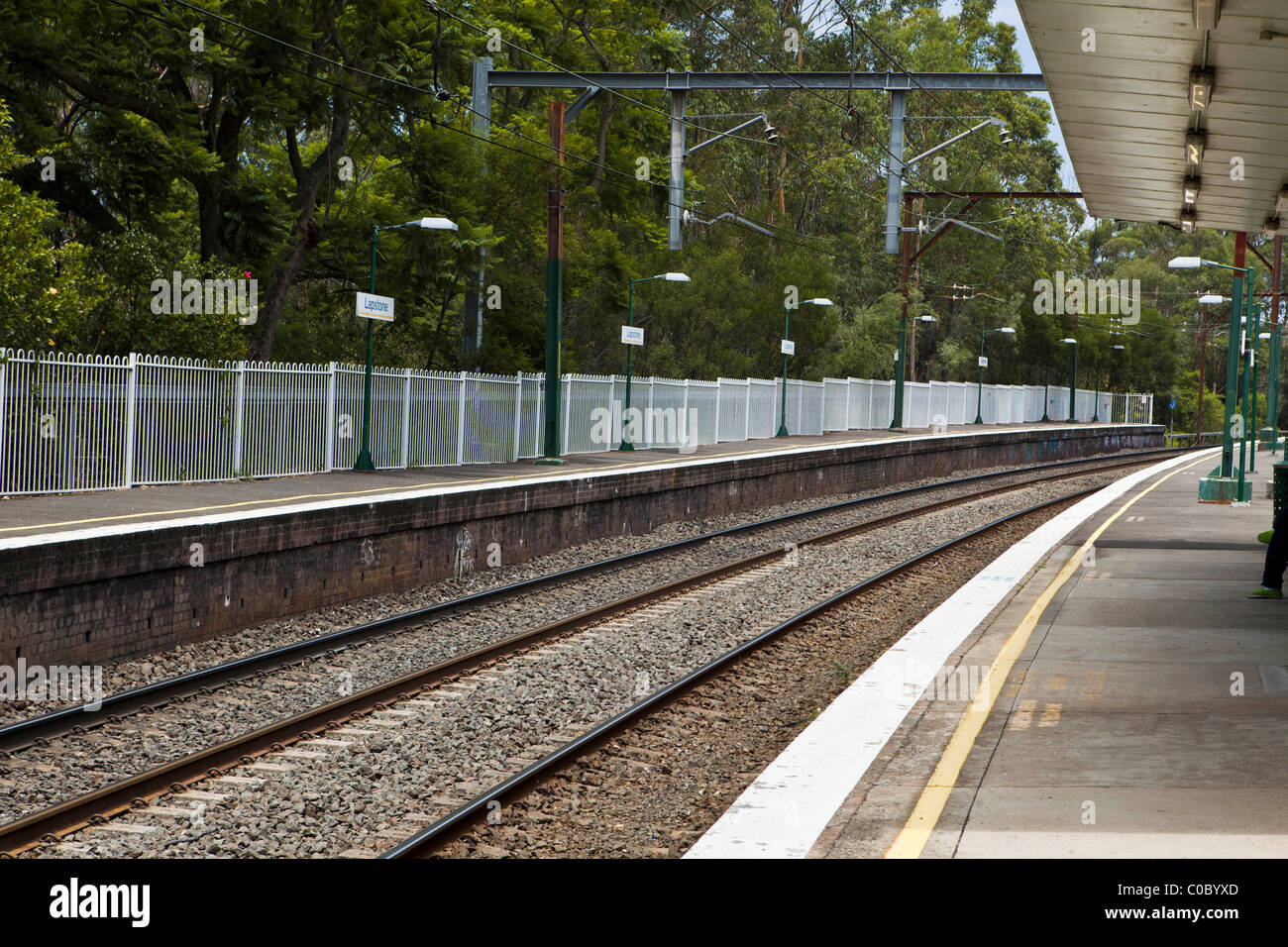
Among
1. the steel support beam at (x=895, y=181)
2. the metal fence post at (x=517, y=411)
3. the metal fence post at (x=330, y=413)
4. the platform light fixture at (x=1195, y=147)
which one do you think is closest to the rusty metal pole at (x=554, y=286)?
the metal fence post at (x=517, y=411)

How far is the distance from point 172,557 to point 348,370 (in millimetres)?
12241

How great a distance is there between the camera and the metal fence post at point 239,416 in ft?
71.2

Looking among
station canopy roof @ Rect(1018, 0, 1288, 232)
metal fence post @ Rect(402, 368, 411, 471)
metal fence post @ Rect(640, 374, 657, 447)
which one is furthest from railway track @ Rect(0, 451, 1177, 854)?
metal fence post @ Rect(640, 374, 657, 447)

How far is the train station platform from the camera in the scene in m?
5.74

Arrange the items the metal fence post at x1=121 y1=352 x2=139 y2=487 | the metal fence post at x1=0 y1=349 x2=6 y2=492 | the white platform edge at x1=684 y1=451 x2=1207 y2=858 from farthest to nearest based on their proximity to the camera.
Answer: the metal fence post at x1=121 y1=352 x2=139 y2=487 → the metal fence post at x1=0 y1=349 x2=6 y2=492 → the white platform edge at x1=684 y1=451 x2=1207 y2=858

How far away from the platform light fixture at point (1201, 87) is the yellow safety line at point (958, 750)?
14.4 feet

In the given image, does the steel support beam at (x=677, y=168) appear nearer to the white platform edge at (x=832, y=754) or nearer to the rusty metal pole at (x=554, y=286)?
the rusty metal pole at (x=554, y=286)

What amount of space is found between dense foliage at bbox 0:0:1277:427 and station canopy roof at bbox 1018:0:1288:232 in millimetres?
11658

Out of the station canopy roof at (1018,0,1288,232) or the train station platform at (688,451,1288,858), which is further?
the station canopy roof at (1018,0,1288,232)

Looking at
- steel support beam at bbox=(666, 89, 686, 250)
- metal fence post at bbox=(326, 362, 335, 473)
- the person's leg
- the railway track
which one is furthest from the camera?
steel support beam at bbox=(666, 89, 686, 250)

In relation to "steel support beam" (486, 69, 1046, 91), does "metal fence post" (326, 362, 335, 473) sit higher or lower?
lower

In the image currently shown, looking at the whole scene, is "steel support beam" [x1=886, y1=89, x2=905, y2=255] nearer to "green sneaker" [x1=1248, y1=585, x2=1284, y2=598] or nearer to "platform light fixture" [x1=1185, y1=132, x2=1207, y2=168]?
"platform light fixture" [x1=1185, y1=132, x2=1207, y2=168]

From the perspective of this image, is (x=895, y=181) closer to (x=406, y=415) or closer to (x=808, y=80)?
(x=808, y=80)
